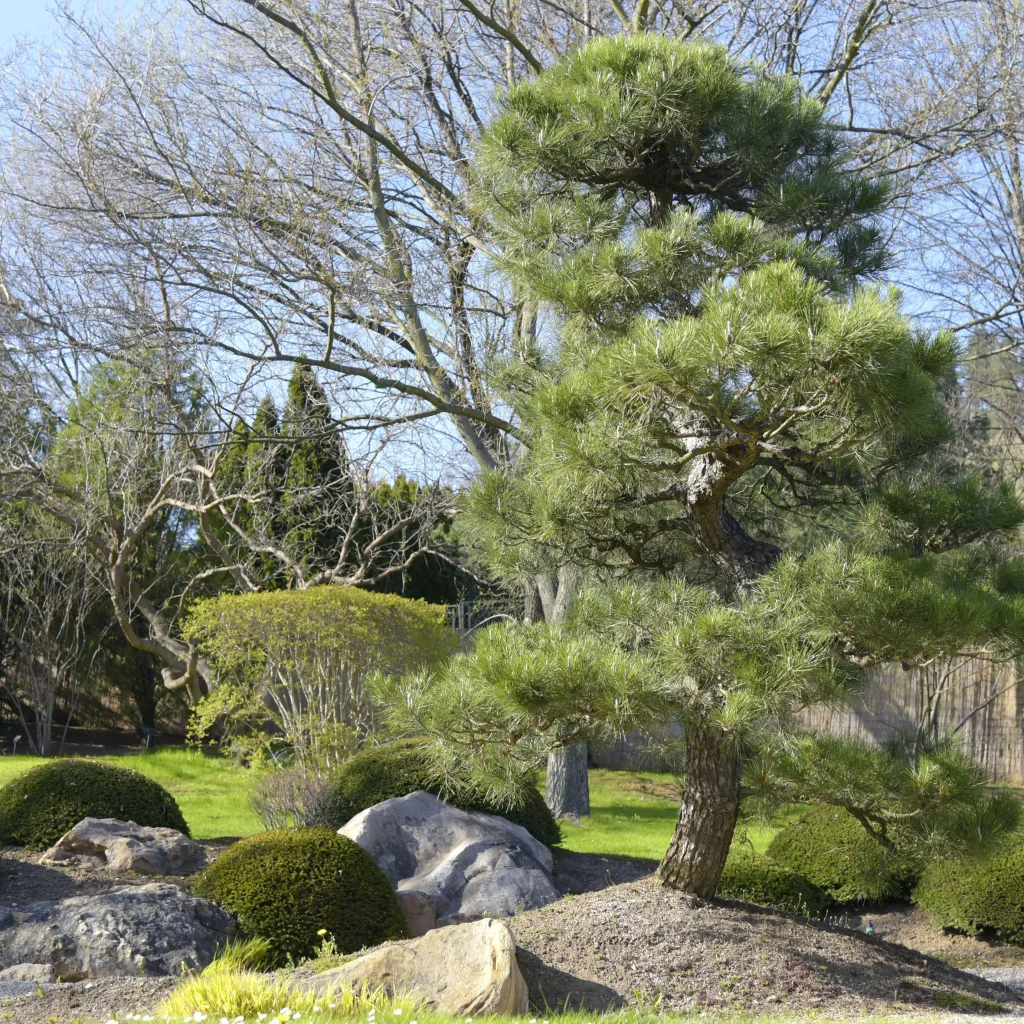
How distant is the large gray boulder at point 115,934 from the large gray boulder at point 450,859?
1.35 m

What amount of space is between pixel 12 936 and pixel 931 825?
13.7 feet

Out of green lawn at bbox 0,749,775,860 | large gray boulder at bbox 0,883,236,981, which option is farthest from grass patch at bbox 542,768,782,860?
large gray boulder at bbox 0,883,236,981

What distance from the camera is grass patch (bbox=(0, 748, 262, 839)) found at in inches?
375

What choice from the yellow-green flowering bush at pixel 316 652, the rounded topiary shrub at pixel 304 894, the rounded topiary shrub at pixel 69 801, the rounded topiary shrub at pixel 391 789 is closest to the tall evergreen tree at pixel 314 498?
the yellow-green flowering bush at pixel 316 652

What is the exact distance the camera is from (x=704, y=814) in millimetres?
5020

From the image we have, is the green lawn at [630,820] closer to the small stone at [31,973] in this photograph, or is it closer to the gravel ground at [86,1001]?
the gravel ground at [86,1001]

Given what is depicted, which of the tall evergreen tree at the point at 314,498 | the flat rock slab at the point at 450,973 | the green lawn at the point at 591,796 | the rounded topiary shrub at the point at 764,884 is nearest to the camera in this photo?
the flat rock slab at the point at 450,973

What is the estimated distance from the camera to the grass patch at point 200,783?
952cm

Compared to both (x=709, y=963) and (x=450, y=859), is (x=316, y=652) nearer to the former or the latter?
(x=450, y=859)

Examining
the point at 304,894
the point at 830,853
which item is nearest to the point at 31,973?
the point at 304,894

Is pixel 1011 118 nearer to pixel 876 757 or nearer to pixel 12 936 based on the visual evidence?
pixel 876 757

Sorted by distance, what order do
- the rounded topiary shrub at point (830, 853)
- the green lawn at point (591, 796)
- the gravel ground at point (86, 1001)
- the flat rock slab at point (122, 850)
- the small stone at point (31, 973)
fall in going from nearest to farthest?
1. the gravel ground at point (86, 1001)
2. the small stone at point (31, 973)
3. the flat rock slab at point (122, 850)
4. the rounded topiary shrub at point (830, 853)
5. the green lawn at point (591, 796)

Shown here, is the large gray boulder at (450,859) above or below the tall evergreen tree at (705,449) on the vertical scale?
below

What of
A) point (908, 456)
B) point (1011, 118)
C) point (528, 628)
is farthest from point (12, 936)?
point (1011, 118)
